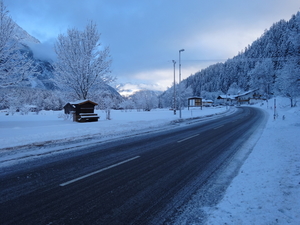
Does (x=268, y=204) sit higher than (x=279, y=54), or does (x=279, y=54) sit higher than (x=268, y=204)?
(x=279, y=54)

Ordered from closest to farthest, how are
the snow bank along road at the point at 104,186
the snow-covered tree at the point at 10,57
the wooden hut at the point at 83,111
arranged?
1. the snow bank along road at the point at 104,186
2. the snow-covered tree at the point at 10,57
3. the wooden hut at the point at 83,111

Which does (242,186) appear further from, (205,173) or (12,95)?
(12,95)

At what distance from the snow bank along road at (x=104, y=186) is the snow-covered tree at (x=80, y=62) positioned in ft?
53.7

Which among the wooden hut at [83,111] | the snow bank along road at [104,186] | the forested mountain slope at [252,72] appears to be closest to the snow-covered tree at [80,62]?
the wooden hut at [83,111]

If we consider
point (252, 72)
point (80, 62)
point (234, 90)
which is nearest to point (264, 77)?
point (252, 72)

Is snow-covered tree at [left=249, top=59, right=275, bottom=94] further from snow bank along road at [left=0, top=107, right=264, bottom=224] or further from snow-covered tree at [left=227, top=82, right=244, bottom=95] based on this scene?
snow bank along road at [left=0, top=107, right=264, bottom=224]

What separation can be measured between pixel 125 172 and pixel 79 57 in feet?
66.1

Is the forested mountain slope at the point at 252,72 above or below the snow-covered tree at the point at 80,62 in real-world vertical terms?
above

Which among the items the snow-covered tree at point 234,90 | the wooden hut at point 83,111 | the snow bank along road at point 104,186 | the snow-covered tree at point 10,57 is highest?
the snow-covered tree at point 234,90

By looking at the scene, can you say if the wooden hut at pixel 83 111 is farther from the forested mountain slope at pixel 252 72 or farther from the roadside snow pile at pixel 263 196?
the forested mountain slope at pixel 252 72

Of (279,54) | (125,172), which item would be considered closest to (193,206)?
(125,172)

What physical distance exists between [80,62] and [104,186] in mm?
19239

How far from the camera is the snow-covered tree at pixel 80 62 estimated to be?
2034 cm

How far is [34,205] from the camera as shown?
3078 millimetres
